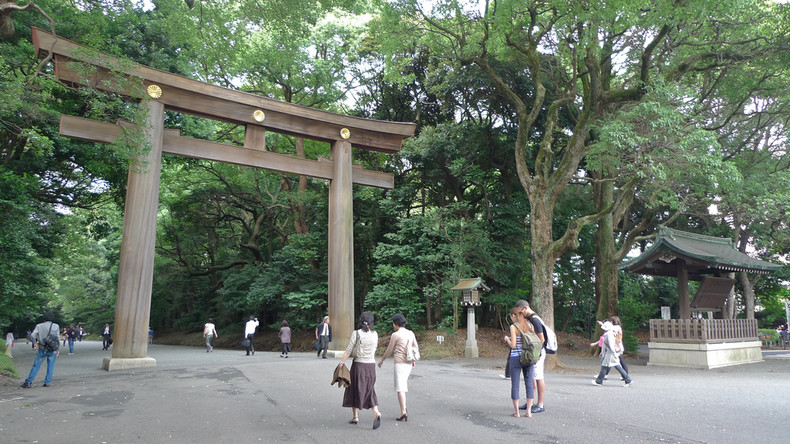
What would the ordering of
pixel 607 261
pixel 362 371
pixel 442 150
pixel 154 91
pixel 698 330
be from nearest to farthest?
1. pixel 362 371
2. pixel 154 91
3. pixel 698 330
4. pixel 607 261
5. pixel 442 150

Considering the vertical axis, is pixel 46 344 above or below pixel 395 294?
below

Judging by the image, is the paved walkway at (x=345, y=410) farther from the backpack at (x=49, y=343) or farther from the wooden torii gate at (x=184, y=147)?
the wooden torii gate at (x=184, y=147)

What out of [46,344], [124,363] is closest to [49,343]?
[46,344]

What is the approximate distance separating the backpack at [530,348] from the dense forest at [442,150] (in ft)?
23.7

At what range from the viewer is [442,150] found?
20125 mm

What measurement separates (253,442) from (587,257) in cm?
2277

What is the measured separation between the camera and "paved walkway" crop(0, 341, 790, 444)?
547 centimetres

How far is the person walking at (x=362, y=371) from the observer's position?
588 cm

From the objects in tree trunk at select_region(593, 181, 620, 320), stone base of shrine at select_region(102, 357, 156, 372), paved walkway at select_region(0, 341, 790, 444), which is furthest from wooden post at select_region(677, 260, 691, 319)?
stone base of shrine at select_region(102, 357, 156, 372)

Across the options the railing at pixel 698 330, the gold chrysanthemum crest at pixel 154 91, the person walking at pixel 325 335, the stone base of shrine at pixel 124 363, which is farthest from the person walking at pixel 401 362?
the railing at pixel 698 330

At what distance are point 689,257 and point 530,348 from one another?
37.2 ft

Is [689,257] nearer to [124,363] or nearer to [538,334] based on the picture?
[538,334]

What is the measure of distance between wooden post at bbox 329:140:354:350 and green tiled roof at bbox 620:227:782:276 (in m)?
9.94

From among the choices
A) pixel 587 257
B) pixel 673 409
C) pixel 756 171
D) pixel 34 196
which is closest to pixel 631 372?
pixel 673 409
